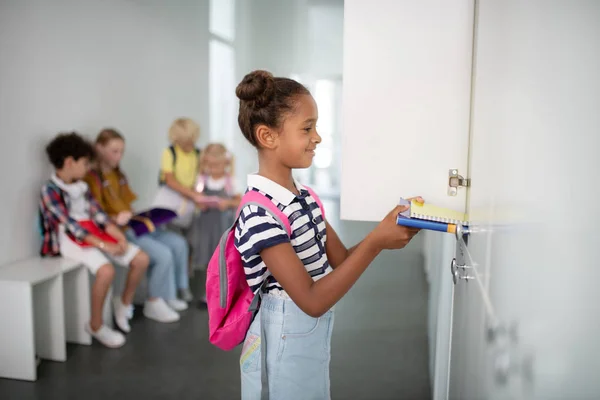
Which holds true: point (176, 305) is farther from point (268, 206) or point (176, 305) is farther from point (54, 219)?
point (268, 206)

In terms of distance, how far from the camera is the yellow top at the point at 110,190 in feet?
11.6

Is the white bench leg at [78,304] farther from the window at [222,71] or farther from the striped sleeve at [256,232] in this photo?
the window at [222,71]

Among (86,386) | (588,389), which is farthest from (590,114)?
(86,386)

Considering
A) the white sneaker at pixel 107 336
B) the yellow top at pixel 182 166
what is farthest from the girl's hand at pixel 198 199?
the white sneaker at pixel 107 336

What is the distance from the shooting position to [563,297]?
1.91 ft

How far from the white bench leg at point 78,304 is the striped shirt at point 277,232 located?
2.20 meters

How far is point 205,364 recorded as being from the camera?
116 inches

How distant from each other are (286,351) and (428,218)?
461 millimetres

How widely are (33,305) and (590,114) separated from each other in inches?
118

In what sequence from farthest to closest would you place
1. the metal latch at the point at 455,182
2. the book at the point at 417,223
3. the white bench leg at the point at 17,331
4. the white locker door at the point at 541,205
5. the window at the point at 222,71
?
1. the window at the point at 222,71
2. the white bench leg at the point at 17,331
3. the metal latch at the point at 455,182
4. the book at the point at 417,223
5. the white locker door at the point at 541,205

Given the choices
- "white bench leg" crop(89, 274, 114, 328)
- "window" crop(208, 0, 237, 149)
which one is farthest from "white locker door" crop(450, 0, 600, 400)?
"window" crop(208, 0, 237, 149)

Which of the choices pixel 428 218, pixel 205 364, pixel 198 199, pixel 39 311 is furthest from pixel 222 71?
pixel 428 218

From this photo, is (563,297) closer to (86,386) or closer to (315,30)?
(86,386)

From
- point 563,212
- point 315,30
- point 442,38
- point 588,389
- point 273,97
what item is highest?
point 315,30
